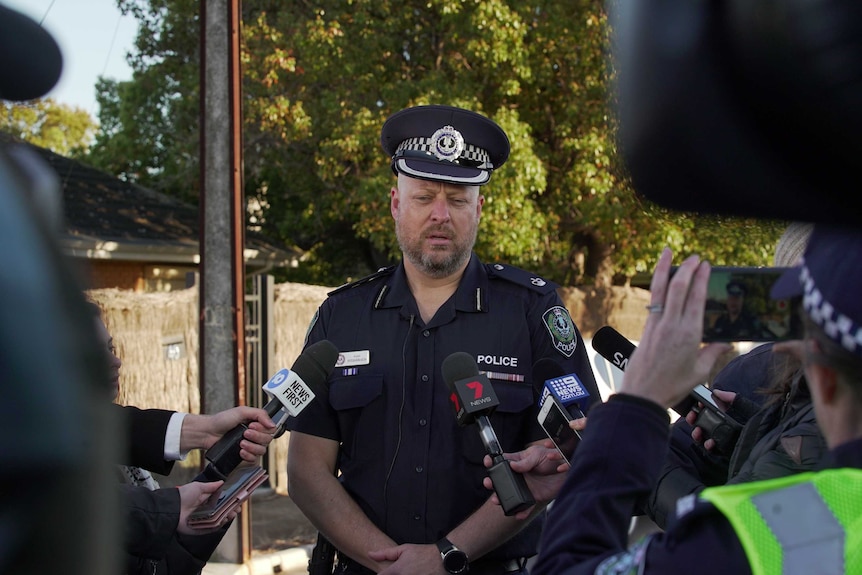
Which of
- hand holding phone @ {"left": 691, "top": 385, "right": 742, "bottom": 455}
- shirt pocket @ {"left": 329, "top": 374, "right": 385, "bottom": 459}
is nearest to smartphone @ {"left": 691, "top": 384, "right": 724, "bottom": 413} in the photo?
hand holding phone @ {"left": 691, "top": 385, "right": 742, "bottom": 455}

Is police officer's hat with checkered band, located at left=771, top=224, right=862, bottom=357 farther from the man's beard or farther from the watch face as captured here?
the man's beard

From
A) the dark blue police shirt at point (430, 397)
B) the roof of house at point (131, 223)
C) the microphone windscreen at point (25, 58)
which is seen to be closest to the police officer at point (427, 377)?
the dark blue police shirt at point (430, 397)

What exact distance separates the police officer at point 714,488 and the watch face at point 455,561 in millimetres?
1263

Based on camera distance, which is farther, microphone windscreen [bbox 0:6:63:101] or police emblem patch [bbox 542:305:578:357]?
police emblem patch [bbox 542:305:578:357]

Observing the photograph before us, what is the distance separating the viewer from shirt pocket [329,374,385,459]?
121 inches

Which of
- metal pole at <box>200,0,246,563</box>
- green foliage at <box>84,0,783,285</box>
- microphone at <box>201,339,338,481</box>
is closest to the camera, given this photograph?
microphone at <box>201,339,338,481</box>

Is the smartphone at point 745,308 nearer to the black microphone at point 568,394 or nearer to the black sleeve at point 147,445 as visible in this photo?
the black microphone at point 568,394

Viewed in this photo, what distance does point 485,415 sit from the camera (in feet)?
8.11

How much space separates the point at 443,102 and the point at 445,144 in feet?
28.9

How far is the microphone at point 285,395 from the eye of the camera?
8.66ft

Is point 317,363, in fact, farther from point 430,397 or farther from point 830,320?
point 830,320

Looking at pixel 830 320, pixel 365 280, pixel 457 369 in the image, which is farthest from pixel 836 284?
pixel 365 280

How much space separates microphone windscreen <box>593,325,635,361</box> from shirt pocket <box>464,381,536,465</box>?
54 centimetres

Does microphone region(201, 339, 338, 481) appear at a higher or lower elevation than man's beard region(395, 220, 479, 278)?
lower
